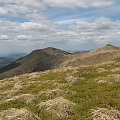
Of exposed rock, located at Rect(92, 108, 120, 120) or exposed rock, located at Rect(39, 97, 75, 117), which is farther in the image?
exposed rock, located at Rect(39, 97, 75, 117)

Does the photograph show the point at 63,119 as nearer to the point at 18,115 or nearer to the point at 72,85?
the point at 18,115

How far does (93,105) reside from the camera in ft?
59.6

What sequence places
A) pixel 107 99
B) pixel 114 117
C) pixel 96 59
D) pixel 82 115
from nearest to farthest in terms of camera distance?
1. pixel 114 117
2. pixel 82 115
3. pixel 107 99
4. pixel 96 59

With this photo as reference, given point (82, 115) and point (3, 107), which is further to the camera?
point (3, 107)

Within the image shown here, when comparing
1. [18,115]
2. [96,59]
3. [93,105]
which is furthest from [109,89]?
[96,59]

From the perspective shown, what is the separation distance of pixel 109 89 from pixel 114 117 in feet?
29.4

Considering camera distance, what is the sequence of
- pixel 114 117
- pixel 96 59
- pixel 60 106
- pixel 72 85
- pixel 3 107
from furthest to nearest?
pixel 96 59 < pixel 72 85 < pixel 3 107 < pixel 60 106 < pixel 114 117

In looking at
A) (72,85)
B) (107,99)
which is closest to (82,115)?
(107,99)

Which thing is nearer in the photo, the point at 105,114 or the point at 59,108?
the point at 105,114

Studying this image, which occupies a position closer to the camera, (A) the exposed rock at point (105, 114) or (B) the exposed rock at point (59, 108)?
(A) the exposed rock at point (105, 114)

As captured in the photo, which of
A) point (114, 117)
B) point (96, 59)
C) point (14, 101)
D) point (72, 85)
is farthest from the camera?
point (96, 59)

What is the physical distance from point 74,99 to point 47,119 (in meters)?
5.27

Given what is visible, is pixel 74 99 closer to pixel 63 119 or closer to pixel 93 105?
pixel 93 105

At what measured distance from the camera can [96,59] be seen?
542ft
